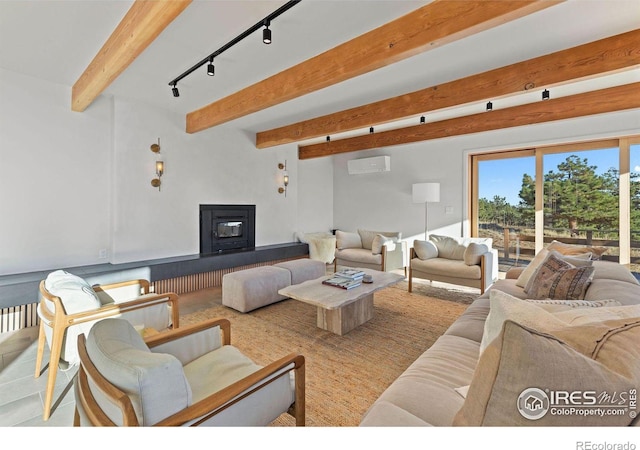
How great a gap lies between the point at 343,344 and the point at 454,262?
92.4 inches

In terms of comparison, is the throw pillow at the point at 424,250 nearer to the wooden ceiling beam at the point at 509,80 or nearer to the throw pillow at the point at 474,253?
the throw pillow at the point at 474,253

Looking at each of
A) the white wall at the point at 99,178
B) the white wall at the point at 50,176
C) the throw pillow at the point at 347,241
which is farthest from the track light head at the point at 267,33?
the throw pillow at the point at 347,241

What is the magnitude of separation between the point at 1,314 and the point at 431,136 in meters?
5.82

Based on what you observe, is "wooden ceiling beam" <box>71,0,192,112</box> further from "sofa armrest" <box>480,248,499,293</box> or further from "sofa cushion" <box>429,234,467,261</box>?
"sofa cushion" <box>429,234,467,261</box>

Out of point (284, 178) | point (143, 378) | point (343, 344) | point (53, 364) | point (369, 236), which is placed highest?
point (284, 178)

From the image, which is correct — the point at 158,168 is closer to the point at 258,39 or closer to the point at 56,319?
the point at 258,39

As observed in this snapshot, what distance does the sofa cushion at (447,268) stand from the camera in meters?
3.81

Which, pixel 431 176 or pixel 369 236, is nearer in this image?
pixel 369 236

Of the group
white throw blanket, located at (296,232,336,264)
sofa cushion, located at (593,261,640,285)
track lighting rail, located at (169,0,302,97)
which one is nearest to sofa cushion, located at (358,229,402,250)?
white throw blanket, located at (296,232,336,264)

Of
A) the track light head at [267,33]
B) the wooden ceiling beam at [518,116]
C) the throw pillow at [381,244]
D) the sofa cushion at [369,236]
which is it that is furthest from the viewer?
the sofa cushion at [369,236]

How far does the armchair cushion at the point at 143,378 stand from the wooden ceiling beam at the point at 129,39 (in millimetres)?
1828

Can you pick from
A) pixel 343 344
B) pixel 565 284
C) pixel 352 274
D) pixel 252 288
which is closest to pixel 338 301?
pixel 343 344

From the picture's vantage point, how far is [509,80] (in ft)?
9.53

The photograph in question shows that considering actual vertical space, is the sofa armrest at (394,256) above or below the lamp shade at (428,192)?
below
